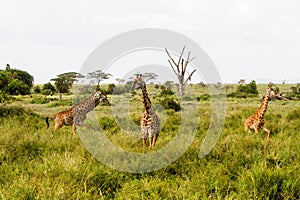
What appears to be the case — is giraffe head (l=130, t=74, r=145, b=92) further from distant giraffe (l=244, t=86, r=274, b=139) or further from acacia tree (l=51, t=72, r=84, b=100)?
acacia tree (l=51, t=72, r=84, b=100)

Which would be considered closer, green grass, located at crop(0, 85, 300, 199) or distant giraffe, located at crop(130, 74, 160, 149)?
green grass, located at crop(0, 85, 300, 199)

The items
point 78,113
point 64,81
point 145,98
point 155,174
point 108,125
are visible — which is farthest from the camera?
point 64,81

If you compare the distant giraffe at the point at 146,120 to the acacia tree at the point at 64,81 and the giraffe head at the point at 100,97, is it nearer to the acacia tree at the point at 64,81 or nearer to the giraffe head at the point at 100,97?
the giraffe head at the point at 100,97

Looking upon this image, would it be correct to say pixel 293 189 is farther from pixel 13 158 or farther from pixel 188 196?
→ pixel 13 158

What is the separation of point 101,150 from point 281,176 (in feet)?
9.56

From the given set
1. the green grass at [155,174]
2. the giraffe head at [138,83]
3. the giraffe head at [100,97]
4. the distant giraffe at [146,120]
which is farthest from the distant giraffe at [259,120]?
the giraffe head at [100,97]

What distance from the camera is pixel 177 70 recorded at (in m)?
22.3

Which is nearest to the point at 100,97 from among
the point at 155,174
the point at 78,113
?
the point at 78,113

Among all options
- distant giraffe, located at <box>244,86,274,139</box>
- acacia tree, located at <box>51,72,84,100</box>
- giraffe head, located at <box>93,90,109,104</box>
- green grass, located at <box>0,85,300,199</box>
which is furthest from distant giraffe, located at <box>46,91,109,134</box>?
acacia tree, located at <box>51,72,84,100</box>

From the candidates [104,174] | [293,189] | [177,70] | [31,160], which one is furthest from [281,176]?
[177,70]

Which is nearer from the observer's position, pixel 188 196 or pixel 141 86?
pixel 188 196


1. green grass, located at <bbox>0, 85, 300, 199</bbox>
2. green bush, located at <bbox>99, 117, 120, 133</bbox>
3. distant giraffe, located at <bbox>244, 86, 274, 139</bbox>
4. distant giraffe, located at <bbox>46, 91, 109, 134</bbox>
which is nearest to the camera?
green grass, located at <bbox>0, 85, 300, 199</bbox>

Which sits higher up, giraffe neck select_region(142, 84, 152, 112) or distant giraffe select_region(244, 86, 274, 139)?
giraffe neck select_region(142, 84, 152, 112)

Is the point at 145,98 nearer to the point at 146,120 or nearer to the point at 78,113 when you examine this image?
the point at 146,120
